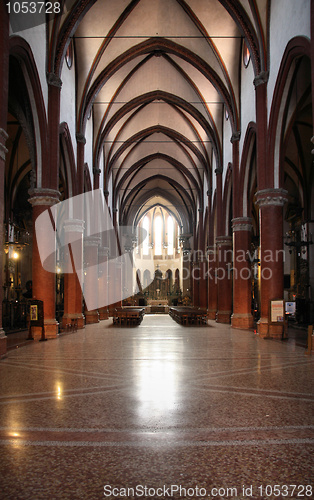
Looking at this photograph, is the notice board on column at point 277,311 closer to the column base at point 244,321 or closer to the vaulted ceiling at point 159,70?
the column base at point 244,321

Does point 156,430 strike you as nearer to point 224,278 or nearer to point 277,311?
point 277,311

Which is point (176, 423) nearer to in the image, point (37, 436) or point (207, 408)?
point (207, 408)

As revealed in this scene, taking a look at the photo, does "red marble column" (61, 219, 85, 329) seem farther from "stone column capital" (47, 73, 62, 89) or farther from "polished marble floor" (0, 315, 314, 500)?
"polished marble floor" (0, 315, 314, 500)

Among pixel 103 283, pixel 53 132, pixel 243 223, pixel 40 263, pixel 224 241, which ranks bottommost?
pixel 103 283

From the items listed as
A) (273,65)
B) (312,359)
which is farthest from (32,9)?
(312,359)

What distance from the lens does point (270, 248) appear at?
50.3ft

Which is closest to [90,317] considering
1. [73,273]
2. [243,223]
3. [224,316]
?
[73,273]

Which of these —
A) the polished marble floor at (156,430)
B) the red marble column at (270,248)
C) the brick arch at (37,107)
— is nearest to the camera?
the polished marble floor at (156,430)

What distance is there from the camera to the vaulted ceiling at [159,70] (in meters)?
16.6

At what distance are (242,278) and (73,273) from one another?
764 centimetres

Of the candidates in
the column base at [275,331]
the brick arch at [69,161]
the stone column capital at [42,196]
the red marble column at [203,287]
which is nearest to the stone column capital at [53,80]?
the brick arch at [69,161]

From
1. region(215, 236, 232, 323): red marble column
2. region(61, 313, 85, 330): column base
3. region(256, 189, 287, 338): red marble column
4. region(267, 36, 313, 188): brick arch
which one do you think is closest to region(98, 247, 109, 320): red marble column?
region(215, 236, 232, 323): red marble column

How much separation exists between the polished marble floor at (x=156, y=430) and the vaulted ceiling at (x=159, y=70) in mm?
12166

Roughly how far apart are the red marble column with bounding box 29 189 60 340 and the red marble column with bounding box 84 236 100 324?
9.12 metres
